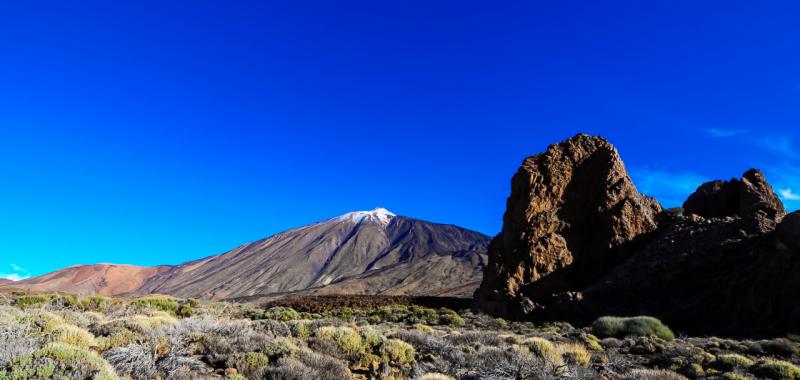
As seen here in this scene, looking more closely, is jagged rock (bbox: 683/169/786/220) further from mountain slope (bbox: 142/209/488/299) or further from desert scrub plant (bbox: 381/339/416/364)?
mountain slope (bbox: 142/209/488/299)

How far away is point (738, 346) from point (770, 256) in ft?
28.4

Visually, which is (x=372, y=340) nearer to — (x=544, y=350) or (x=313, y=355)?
(x=313, y=355)

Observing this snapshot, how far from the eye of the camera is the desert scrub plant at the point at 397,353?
30.3 ft

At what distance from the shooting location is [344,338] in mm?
9883

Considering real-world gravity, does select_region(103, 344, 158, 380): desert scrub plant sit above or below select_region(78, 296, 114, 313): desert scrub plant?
below

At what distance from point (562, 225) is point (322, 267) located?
101352mm

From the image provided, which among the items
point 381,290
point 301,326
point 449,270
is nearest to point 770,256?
point 301,326

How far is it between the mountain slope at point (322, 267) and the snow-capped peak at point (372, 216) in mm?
423

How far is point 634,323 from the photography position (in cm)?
1645

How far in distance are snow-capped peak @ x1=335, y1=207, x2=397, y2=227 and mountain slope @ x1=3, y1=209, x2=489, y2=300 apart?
423 millimetres

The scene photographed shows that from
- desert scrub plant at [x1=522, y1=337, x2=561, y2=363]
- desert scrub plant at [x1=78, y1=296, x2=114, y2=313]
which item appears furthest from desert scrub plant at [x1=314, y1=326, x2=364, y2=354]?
desert scrub plant at [x1=78, y1=296, x2=114, y2=313]

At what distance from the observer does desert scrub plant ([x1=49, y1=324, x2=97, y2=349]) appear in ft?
24.0

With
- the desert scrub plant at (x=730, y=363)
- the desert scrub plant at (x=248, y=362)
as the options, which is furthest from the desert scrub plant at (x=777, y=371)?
the desert scrub plant at (x=248, y=362)

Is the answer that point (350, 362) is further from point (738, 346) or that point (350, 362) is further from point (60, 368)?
point (738, 346)
